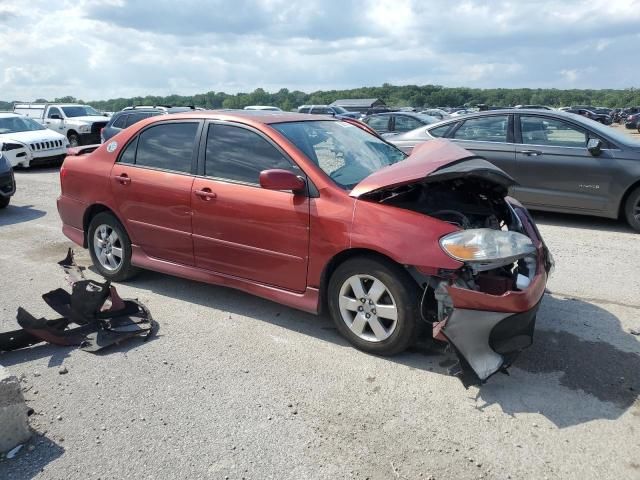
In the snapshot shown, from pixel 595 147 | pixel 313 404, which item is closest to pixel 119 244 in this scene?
pixel 313 404

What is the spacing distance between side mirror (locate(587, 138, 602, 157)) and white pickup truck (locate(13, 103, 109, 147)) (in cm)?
1681

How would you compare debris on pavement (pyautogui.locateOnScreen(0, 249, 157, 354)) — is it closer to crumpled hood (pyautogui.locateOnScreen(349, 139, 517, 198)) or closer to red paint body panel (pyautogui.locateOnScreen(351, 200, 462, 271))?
red paint body panel (pyautogui.locateOnScreen(351, 200, 462, 271))

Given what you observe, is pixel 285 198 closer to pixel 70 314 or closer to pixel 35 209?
pixel 70 314

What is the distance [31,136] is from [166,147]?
12.0 metres

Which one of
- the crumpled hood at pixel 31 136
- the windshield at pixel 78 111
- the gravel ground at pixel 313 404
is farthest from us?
the windshield at pixel 78 111

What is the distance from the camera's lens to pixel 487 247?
322 centimetres

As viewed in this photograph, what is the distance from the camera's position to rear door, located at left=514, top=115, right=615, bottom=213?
7184 millimetres

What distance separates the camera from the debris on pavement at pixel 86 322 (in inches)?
151

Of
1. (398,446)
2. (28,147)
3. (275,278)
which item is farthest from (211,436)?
(28,147)

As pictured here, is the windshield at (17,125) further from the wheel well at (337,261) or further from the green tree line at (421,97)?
the green tree line at (421,97)

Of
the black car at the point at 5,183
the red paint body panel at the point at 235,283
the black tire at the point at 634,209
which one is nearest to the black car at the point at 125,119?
the black car at the point at 5,183

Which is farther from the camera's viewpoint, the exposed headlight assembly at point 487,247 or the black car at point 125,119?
the black car at point 125,119

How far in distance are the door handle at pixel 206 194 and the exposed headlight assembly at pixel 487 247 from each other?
198 cm

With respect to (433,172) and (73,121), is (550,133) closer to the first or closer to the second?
(433,172)
